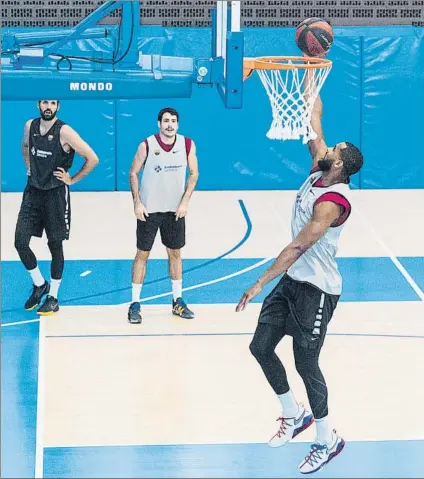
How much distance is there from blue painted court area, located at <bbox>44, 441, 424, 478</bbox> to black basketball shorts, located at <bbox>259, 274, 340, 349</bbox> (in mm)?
761

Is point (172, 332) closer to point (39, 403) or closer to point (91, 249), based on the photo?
point (39, 403)

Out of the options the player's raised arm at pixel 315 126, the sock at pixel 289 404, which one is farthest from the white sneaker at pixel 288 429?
the player's raised arm at pixel 315 126

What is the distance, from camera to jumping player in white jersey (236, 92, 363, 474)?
654 centimetres

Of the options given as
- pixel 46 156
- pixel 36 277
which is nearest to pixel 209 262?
pixel 36 277

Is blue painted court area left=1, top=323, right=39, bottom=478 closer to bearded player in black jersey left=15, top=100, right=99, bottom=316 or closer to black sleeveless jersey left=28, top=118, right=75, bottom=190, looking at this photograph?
bearded player in black jersey left=15, top=100, right=99, bottom=316

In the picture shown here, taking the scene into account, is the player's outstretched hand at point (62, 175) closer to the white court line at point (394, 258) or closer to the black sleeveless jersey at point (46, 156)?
the black sleeveless jersey at point (46, 156)

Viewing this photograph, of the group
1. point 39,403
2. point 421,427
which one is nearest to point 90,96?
point 39,403

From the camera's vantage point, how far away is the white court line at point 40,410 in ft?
22.6

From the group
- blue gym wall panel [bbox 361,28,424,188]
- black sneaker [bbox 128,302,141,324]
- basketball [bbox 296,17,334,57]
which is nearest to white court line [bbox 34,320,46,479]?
black sneaker [bbox 128,302,141,324]

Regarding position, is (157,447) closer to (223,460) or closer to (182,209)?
(223,460)

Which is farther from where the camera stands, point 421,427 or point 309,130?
point 309,130

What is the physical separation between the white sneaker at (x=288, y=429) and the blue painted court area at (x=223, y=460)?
0.07 m

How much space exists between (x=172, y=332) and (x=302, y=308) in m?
3.08

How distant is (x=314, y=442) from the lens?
7.09m
